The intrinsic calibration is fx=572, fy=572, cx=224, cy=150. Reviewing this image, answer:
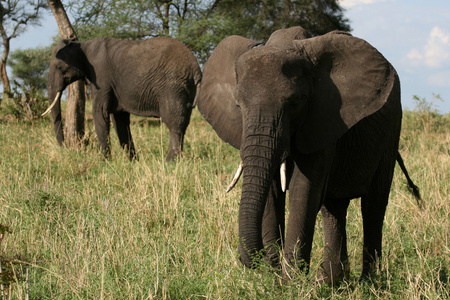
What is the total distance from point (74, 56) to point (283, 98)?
794 cm

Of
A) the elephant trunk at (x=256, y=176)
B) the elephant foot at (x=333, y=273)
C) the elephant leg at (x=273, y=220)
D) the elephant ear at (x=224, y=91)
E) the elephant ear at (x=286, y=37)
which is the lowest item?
the elephant foot at (x=333, y=273)

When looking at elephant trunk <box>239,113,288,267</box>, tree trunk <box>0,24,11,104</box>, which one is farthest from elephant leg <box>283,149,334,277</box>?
tree trunk <box>0,24,11,104</box>

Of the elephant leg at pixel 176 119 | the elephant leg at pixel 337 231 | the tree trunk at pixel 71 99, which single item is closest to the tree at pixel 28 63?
the tree trunk at pixel 71 99

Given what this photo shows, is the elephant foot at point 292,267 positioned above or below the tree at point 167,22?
below

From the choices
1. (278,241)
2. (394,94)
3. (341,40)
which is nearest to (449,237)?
(394,94)

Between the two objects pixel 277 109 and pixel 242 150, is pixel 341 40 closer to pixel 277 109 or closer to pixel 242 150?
pixel 277 109

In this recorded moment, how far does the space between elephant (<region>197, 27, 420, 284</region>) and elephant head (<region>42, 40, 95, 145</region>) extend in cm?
682

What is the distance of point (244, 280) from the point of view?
11.7 feet

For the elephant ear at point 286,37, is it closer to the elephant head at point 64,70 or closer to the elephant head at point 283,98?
the elephant head at point 283,98

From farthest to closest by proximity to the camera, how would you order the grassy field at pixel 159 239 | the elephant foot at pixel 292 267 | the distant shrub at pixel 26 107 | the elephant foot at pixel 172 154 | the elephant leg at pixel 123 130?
the distant shrub at pixel 26 107 → the elephant leg at pixel 123 130 → the elephant foot at pixel 172 154 → the grassy field at pixel 159 239 → the elephant foot at pixel 292 267

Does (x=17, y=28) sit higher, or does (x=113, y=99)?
(x=17, y=28)

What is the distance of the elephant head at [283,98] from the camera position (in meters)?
3.40

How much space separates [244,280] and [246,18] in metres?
18.0

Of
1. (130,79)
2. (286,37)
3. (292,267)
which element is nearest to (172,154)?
(130,79)
